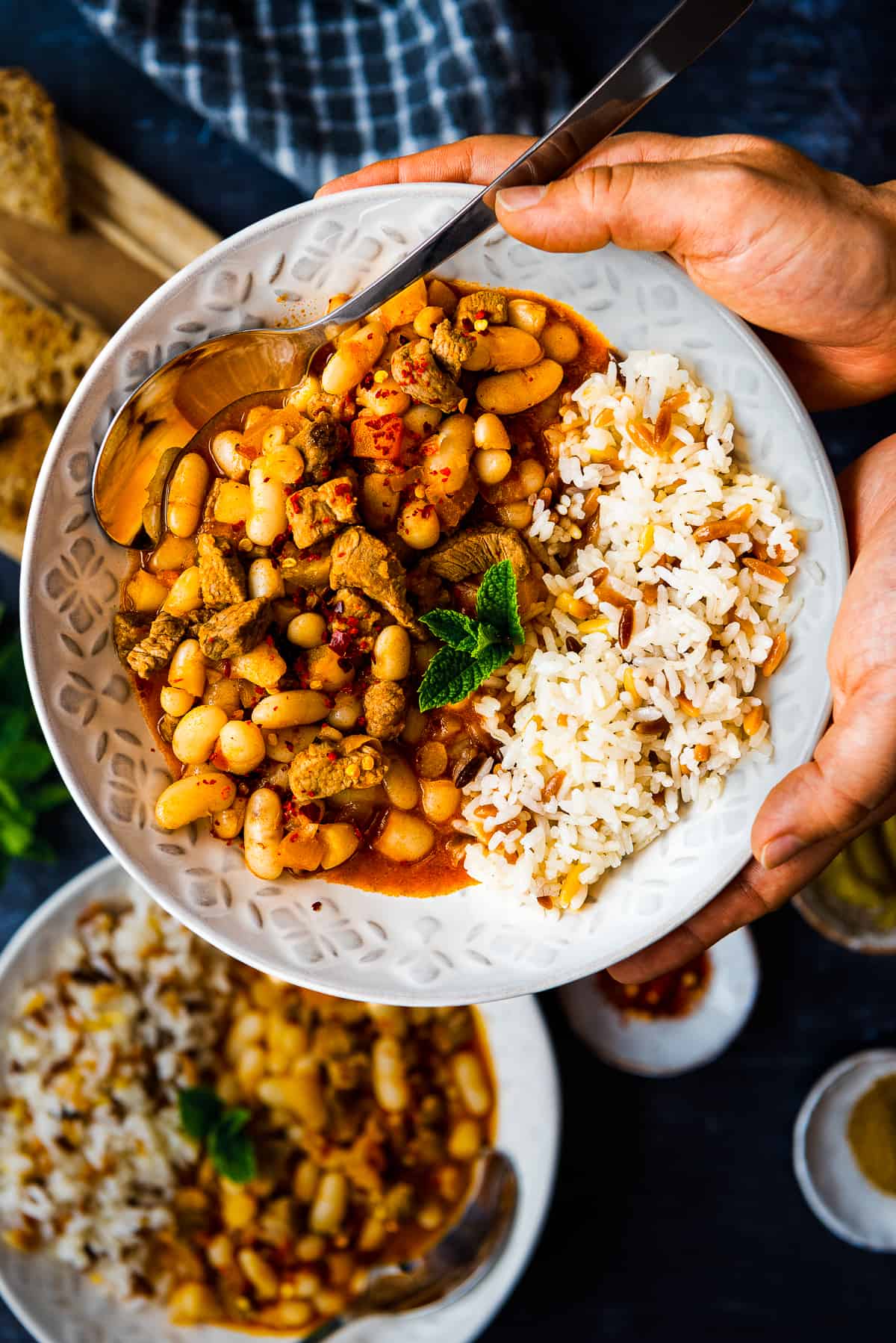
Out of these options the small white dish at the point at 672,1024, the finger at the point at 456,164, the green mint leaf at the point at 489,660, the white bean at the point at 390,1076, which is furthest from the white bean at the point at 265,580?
the small white dish at the point at 672,1024

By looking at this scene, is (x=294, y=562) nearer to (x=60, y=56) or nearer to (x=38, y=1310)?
(x=60, y=56)

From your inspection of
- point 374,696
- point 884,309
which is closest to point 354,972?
point 374,696

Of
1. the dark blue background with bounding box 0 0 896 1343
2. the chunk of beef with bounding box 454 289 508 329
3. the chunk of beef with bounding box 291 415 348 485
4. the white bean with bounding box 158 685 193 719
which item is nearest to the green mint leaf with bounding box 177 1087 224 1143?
the dark blue background with bounding box 0 0 896 1343

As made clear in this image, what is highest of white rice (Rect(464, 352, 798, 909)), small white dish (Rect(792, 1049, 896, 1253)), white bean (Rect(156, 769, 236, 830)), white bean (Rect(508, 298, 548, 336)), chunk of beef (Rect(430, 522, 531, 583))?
white bean (Rect(508, 298, 548, 336))

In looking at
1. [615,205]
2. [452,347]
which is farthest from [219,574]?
[615,205]

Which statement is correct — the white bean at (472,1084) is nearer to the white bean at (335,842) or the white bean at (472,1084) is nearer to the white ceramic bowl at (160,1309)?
the white ceramic bowl at (160,1309)

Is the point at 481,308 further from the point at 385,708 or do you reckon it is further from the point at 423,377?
the point at 385,708

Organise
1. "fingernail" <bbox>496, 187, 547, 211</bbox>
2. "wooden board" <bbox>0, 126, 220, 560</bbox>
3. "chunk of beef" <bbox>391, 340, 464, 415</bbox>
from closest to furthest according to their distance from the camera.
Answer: "fingernail" <bbox>496, 187, 547, 211</bbox> → "chunk of beef" <bbox>391, 340, 464, 415</bbox> → "wooden board" <bbox>0, 126, 220, 560</bbox>

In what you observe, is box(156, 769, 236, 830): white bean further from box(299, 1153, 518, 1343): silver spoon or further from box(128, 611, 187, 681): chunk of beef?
box(299, 1153, 518, 1343): silver spoon
